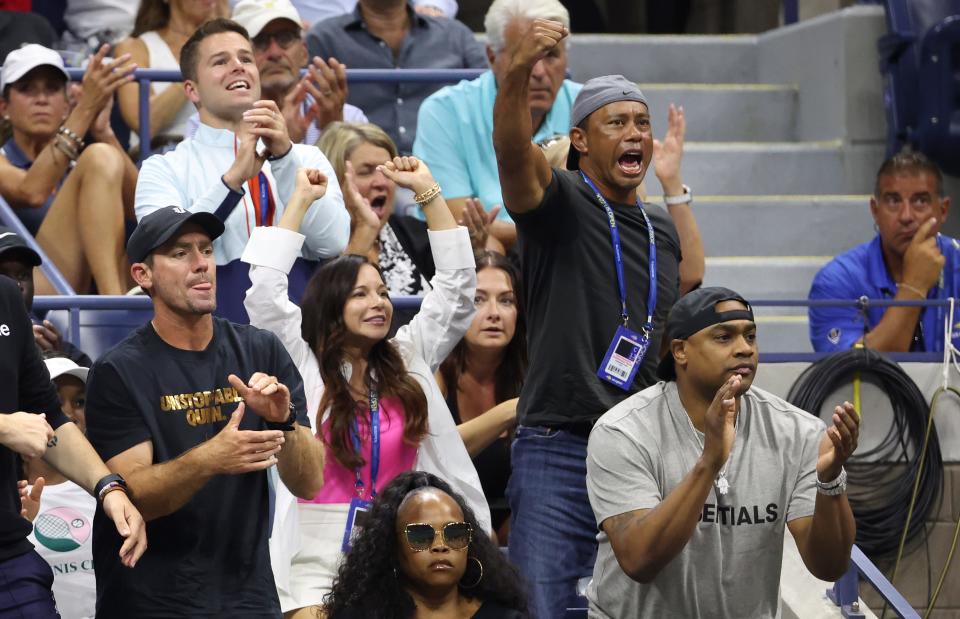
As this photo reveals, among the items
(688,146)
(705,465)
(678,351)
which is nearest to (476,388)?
(678,351)

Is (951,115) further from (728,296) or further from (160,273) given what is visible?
(160,273)

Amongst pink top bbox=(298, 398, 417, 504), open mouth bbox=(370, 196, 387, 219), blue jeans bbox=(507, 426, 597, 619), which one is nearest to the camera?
blue jeans bbox=(507, 426, 597, 619)

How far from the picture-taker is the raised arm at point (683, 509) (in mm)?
4105

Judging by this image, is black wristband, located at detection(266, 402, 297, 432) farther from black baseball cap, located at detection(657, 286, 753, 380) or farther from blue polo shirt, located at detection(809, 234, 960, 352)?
blue polo shirt, located at detection(809, 234, 960, 352)

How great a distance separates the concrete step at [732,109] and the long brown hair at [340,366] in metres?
3.77

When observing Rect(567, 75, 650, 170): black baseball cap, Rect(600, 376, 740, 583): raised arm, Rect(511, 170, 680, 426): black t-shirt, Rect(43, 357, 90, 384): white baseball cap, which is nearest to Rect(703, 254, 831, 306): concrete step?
Rect(567, 75, 650, 170): black baseball cap

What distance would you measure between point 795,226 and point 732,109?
101 cm

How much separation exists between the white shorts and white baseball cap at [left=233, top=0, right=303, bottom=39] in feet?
8.56

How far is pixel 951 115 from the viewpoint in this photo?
8.23 metres

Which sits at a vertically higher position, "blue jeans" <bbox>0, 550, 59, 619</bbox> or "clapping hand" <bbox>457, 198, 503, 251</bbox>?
"clapping hand" <bbox>457, 198, 503, 251</bbox>

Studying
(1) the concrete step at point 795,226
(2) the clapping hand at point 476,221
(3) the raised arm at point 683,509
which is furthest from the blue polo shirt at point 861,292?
(3) the raised arm at point 683,509

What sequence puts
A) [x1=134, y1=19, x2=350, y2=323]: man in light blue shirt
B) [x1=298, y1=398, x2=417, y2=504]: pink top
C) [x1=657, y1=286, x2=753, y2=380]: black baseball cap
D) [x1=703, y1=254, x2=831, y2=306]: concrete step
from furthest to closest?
[x1=703, y1=254, x2=831, y2=306]: concrete step, [x1=134, y1=19, x2=350, y2=323]: man in light blue shirt, [x1=298, y1=398, x2=417, y2=504]: pink top, [x1=657, y1=286, x2=753, y2=380]: black baseball cap

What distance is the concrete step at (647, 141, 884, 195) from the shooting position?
869 centimetres

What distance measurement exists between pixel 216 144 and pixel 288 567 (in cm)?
170
